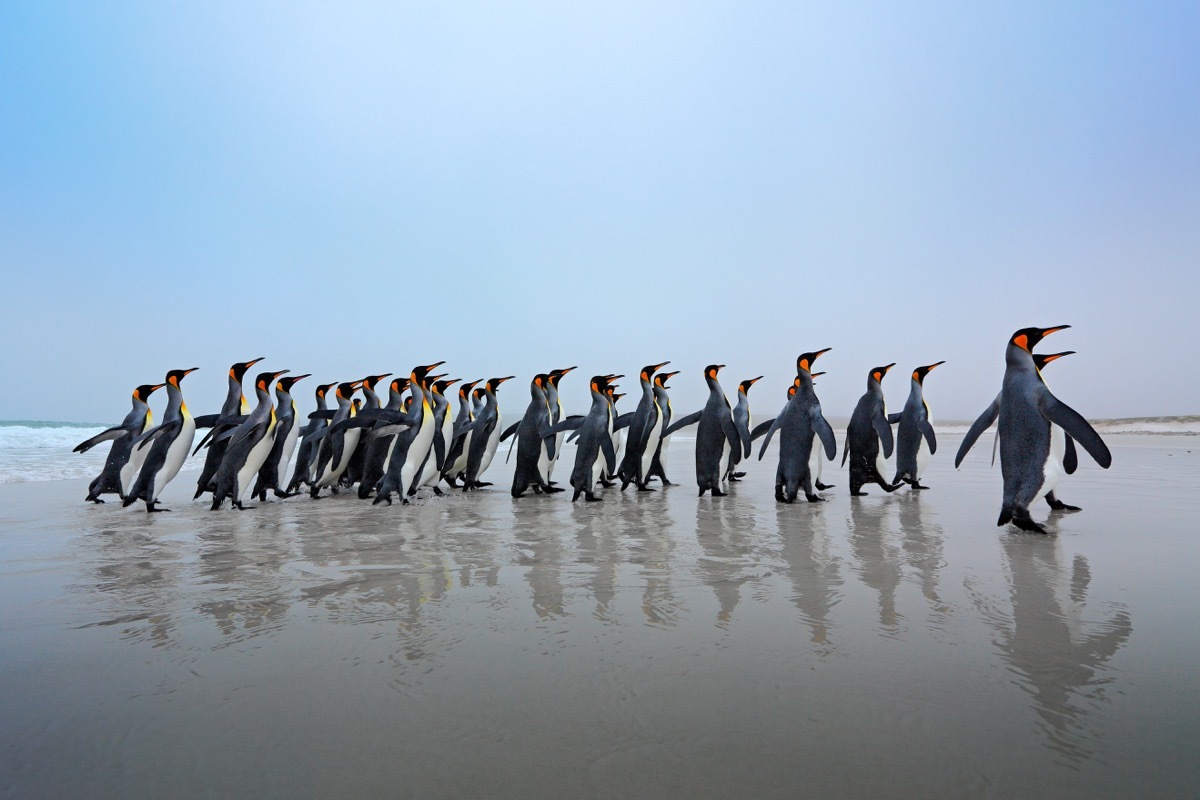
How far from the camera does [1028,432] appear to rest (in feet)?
17.0

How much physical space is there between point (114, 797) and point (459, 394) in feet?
30.0

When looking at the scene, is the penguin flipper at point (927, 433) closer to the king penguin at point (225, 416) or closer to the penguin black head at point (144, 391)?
the king penguin at point (225, 416)

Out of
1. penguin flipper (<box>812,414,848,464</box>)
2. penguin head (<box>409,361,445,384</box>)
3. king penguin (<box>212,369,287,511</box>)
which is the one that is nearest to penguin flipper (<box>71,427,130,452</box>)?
king penguin (<box>212,369,287,511</box>)

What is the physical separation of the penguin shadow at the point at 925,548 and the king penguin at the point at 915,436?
1.55 metres

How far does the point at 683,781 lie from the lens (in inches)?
57.7

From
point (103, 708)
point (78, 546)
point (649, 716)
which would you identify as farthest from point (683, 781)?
point (78, 546)

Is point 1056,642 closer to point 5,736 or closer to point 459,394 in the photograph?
point 5,736

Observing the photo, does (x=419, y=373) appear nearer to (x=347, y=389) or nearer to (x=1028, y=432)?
(x=347, y=389)

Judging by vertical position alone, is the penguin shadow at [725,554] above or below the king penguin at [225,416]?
below

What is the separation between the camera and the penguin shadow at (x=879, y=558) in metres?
2.70

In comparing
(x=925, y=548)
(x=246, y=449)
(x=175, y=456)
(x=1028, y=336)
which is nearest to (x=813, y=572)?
(x=925, y=548)

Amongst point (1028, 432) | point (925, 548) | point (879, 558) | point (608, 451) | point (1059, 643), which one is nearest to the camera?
point (1059, 643)

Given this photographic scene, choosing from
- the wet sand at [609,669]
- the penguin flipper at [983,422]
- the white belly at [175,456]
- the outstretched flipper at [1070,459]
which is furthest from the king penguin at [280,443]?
the outstretched flipper at [1070,459]

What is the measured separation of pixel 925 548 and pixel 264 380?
23.0 feet
